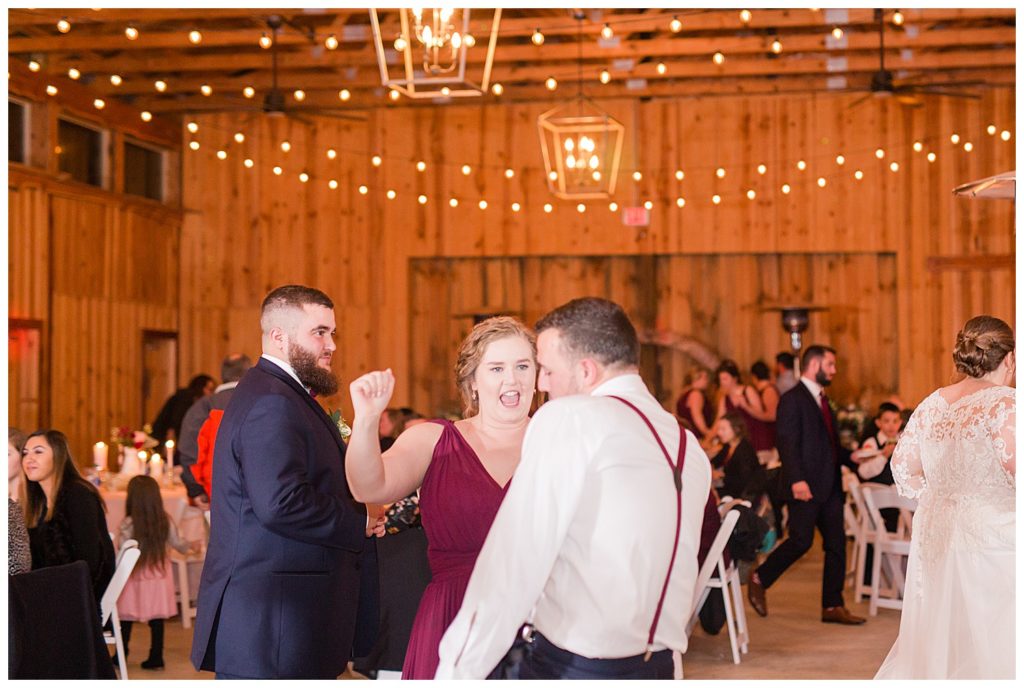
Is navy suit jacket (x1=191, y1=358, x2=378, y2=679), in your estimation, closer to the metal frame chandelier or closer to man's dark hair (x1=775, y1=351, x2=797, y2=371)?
the metal frame chandelier

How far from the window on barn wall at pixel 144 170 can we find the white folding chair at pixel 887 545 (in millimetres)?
8425

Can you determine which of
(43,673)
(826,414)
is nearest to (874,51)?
(826,414)

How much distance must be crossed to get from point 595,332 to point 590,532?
0.39 metres

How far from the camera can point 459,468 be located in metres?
2.92

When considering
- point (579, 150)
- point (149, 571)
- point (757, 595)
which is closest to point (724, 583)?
point (757, 595)

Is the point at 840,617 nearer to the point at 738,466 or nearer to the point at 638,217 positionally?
the point at 738,466

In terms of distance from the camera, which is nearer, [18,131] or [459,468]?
[459,468]

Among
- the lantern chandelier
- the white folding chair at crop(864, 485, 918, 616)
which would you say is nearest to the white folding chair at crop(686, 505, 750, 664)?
the white folding chair at crop(864, 485, 918, 616)

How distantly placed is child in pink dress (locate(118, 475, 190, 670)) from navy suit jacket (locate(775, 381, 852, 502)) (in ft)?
11.2

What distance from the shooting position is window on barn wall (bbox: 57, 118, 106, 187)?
11375mm

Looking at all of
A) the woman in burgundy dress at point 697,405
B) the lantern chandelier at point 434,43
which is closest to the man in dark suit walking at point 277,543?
the lantern chandelier at point 434,43

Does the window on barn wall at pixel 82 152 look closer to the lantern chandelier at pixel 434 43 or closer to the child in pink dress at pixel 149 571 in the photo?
the child in pink dress at pixel 149 571

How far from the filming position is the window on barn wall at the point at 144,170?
41.2 feet

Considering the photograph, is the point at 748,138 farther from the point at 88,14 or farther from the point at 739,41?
the point at 88,14
